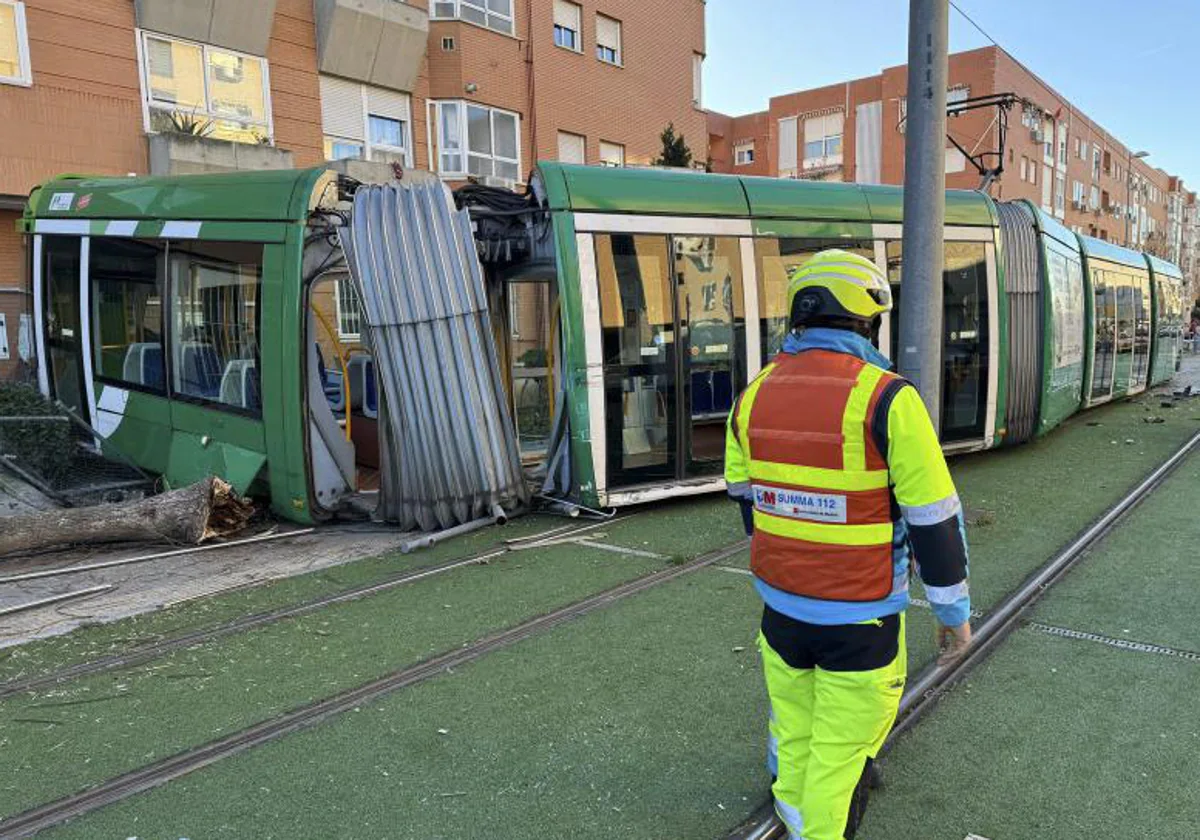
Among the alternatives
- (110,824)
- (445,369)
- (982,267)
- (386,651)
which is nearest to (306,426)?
(445,369)

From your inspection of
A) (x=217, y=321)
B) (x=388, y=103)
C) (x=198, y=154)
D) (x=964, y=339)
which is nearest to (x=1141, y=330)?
(x=964, y=339)

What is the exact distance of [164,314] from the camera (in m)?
7.61

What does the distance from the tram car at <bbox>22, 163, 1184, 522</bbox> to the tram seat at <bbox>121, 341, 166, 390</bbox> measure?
0.03 metres

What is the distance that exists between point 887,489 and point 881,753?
1.52 m

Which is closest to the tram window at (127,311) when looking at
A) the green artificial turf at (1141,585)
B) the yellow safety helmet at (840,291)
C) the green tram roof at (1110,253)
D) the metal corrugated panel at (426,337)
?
the metal corrugated panel at (426,337)

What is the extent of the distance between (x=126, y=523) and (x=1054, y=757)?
6594 mm

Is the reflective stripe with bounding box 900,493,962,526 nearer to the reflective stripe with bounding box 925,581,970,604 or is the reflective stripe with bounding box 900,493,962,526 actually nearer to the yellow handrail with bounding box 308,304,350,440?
the reflective stripe with bounding box 925,581,970,604

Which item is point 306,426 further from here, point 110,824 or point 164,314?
point 110,824

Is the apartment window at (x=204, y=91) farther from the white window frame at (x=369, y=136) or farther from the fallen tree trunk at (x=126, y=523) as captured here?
the fallen tree trunk at (x=126, y=523)

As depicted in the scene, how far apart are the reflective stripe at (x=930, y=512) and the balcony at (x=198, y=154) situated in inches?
548

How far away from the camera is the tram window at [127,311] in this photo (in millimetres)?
7664

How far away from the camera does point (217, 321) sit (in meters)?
7.29

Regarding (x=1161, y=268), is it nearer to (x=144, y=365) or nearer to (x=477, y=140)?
(x=477, y=140)

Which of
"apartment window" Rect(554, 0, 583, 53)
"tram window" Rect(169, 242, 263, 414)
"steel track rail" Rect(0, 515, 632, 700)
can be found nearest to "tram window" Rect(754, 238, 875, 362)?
"steel track rail" Rect(0, 515, 632, 700)
